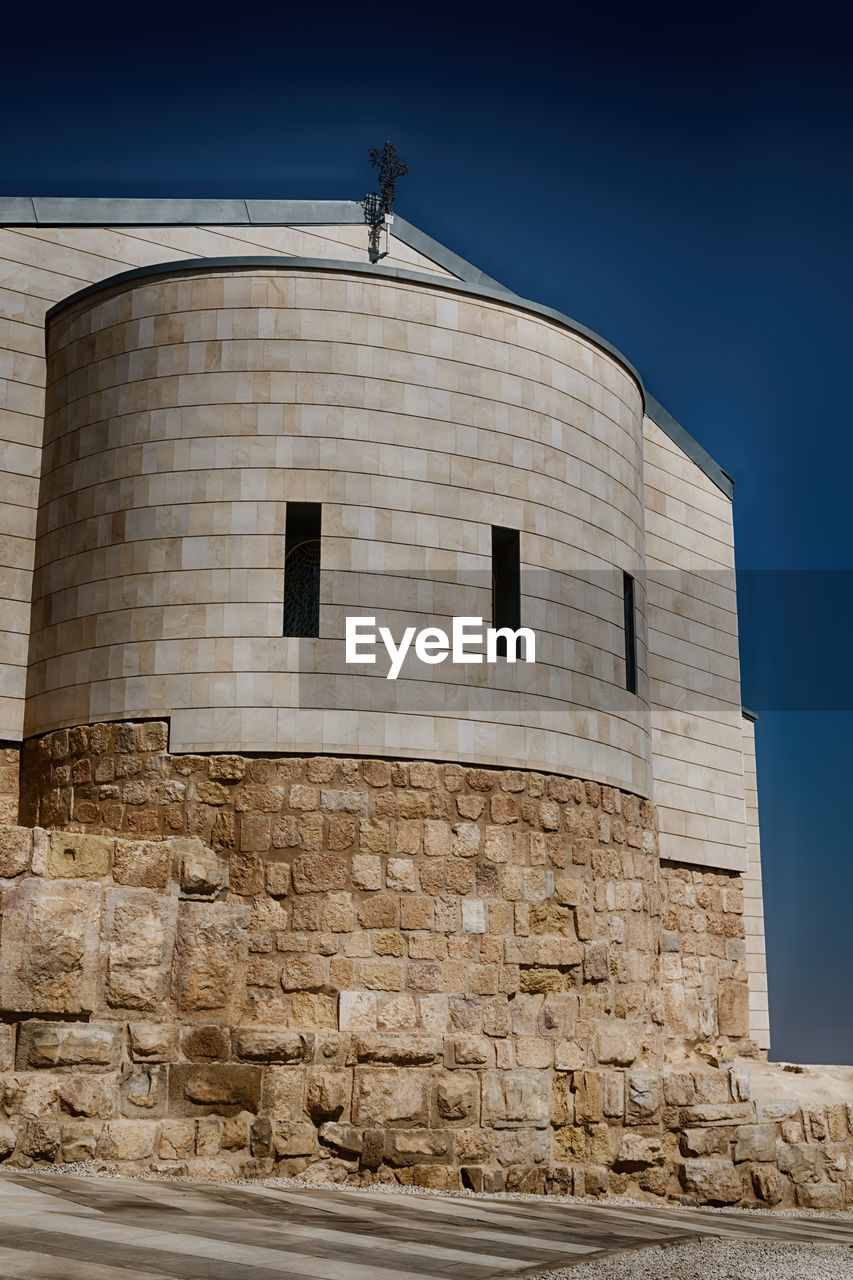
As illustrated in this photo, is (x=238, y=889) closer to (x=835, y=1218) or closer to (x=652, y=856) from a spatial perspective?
(x=652, y=856)

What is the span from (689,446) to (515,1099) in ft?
34.3

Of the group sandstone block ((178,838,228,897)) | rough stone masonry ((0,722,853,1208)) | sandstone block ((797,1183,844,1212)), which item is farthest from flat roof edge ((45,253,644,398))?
sandstone block ((797,1183,844,1212))

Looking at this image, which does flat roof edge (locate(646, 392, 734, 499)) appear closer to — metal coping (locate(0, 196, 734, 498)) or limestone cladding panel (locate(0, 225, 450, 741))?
metal coping (locate(0, 196, 734, 498))

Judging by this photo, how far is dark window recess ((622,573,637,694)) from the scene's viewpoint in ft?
54.0

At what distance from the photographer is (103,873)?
40.5ft

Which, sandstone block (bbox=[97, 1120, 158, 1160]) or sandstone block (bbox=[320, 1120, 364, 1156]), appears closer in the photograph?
sandstone block (bbox=[97, 1120, 158, 1160])

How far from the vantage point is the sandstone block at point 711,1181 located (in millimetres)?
14727

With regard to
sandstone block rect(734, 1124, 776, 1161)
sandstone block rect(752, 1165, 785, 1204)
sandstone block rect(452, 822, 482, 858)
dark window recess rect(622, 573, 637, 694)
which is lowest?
sandstone block rect(752, 1165, 785, 1204)

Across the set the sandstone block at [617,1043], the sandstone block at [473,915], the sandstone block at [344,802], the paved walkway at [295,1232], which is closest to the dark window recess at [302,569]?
the sandstone block at [344,802]

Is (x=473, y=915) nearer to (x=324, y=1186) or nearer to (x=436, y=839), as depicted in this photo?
(x=436, y=839)

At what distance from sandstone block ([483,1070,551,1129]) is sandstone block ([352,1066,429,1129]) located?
0.66 m

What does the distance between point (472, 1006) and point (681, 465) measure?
9581mm

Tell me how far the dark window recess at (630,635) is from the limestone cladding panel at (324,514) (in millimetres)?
794

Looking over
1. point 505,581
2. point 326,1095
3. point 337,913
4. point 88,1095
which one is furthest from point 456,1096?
point 505,581
